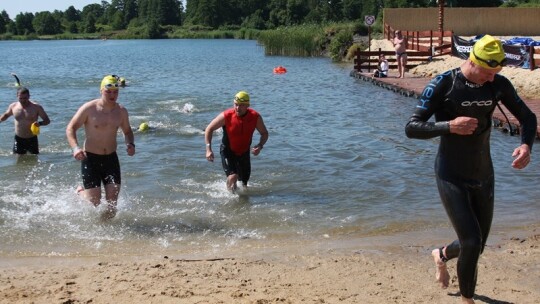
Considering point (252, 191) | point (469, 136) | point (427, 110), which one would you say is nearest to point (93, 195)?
point (252, 191)

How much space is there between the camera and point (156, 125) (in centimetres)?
1652

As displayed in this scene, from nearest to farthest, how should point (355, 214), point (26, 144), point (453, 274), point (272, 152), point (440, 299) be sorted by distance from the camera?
point (440, 299), point (453, 274), point (355, 214), point (26, 144), point (272, 152)

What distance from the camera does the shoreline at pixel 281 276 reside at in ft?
17.3

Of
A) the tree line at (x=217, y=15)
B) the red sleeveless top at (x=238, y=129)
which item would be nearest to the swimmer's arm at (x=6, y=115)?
the red sleeveless top at (x=238, y=129)

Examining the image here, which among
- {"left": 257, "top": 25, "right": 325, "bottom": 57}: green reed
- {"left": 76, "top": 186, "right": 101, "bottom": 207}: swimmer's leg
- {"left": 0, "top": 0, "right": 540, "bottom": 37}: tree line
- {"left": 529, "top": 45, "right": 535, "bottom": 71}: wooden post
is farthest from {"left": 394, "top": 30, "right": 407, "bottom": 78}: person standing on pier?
{"left": 0, "top": 0, "right": 540, "bottom": 37}: tree line

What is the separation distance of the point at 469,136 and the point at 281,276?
2.13 metres

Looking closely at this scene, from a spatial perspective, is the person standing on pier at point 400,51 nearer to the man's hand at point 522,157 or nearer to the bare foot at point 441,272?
the bare foot at point 441,272

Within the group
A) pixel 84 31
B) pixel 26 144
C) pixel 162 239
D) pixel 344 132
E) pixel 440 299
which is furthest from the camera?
pixel 84 31

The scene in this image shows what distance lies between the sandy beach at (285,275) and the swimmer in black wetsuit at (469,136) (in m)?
0.82

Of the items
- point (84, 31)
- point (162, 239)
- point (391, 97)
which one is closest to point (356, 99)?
point (391, 97)

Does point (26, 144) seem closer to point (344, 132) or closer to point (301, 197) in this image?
point (301, 197)

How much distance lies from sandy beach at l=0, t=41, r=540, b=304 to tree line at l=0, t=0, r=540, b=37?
7843cm

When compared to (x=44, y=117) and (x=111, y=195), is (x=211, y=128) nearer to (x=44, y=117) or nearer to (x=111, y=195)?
(x=111, y=195)

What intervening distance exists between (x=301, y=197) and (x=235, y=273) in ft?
11.9
